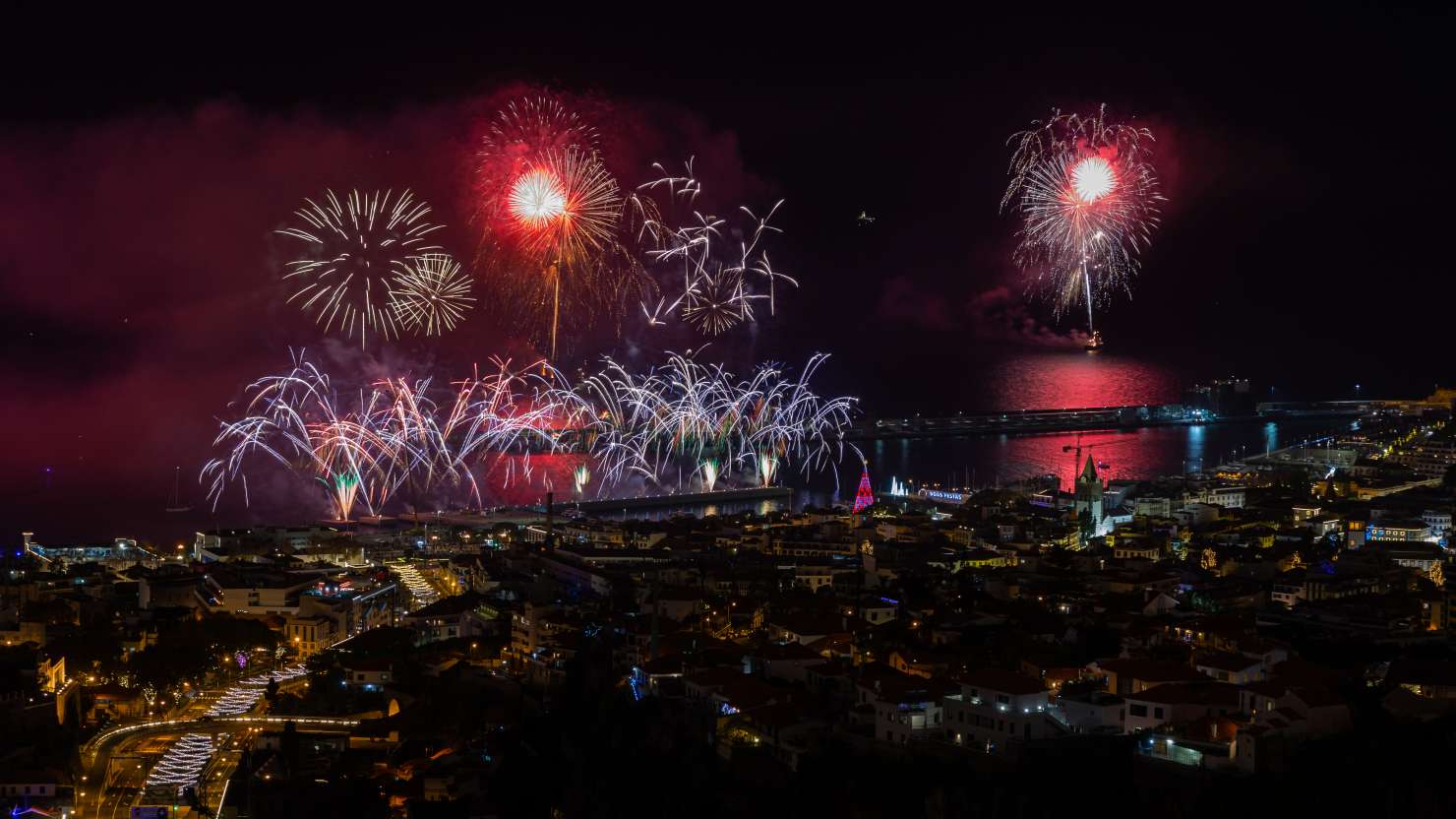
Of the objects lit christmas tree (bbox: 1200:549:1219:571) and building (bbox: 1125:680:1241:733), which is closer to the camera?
building (bbox: 1125:680:1241:733)

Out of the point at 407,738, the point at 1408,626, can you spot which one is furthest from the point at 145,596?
the point at 1408,626

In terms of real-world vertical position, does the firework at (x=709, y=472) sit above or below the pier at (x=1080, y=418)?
A: below

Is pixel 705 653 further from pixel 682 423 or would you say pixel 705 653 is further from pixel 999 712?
pixel 682 423

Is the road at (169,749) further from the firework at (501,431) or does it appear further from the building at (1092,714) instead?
the firework at (501,431)

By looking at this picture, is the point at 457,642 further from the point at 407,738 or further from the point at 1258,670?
the point at 1258,670

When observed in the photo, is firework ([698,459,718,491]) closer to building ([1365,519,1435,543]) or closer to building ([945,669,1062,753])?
building ([1365,519,1435,543])

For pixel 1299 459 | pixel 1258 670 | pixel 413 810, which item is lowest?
pixel 413 810

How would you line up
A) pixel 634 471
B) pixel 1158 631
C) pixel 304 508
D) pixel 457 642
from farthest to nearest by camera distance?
1. pixel 634 471
2. pixel 304 508
3. pixel 457 642
4. pixel 1158 631

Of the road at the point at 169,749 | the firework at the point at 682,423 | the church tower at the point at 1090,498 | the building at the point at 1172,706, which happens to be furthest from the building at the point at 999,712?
the firework at the point at 682,423

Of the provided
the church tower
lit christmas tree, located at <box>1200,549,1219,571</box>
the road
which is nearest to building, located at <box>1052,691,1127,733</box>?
the road
